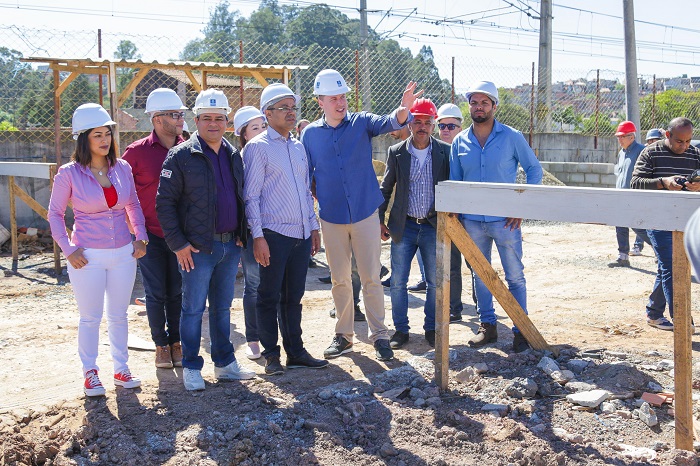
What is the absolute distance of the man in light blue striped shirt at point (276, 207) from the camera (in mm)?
5051

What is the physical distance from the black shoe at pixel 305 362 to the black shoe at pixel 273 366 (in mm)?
120

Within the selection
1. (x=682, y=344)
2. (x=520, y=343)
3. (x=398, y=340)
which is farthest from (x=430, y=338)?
(x=682, y=344)

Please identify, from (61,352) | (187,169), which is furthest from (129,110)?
(187,169)

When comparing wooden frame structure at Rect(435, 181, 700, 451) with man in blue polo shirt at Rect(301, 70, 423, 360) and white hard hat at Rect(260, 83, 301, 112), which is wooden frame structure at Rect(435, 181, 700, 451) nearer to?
man in blue polo shirt at Rect(301, 70, 423, 360)

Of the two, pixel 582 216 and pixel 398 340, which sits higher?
pixel 582 216

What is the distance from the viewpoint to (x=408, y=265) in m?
6.05

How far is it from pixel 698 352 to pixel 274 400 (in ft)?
10.9

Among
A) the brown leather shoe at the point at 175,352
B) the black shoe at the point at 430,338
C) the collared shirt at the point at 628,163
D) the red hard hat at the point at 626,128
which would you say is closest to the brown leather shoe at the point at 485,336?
the black shoe at the point at 430,338

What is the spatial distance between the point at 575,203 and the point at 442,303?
108 cm

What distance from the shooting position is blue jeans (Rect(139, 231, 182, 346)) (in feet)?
17.3

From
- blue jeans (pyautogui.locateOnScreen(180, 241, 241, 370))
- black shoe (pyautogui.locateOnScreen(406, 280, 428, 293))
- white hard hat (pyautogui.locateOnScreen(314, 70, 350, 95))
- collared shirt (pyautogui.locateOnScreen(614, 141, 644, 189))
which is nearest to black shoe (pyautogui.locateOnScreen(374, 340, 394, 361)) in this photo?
blue jeans (pyautogui.locateOnScreen(180, 241, 241, 370))

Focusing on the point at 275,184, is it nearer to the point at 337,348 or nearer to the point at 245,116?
the point at 245,116

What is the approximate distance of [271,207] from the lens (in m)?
5.10

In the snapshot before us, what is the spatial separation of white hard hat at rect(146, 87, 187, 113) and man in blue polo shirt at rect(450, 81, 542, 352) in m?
2.18
